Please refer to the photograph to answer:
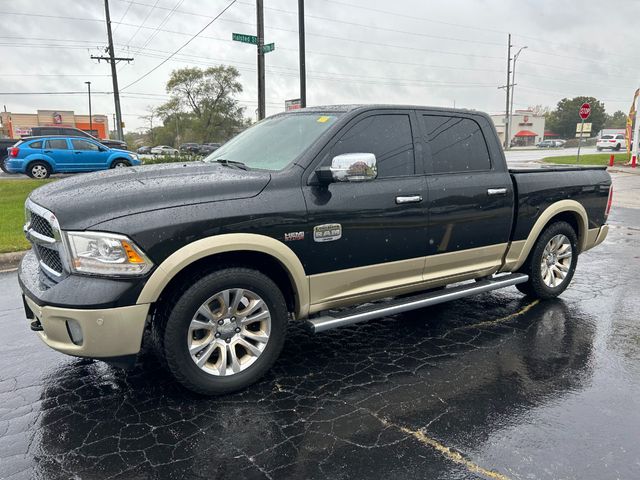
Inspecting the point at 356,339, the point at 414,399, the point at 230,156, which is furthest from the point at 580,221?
the point at 230,156

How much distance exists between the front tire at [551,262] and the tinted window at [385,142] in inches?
79.2

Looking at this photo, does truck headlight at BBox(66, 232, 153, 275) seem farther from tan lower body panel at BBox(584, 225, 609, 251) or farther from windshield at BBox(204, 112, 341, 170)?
tan lower body panel at BBox(584, 225, 609, 251)

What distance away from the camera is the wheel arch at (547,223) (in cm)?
507

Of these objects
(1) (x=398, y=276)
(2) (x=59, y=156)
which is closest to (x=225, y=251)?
(1) (x=398, y=276)

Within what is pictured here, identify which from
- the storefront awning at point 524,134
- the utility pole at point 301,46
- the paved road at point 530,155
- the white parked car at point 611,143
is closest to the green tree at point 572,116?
the storefront awning at point 524,134

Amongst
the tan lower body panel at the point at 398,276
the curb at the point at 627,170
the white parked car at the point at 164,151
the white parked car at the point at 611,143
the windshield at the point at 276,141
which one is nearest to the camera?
the tan lower body panel at the point at 398,276

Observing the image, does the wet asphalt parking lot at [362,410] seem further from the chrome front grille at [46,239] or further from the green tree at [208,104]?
the green tree at [208,104]

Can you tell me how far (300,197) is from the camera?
11.7 feet

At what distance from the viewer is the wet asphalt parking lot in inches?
109

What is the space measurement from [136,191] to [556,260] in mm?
4428

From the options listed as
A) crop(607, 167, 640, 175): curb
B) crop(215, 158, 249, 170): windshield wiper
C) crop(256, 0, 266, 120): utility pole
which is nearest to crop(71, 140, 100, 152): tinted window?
crop(256, 0, 266, 120): utility pole

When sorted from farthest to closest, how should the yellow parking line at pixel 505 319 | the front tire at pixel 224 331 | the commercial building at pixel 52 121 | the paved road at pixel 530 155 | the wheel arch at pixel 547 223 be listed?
the commercial building at pixel 52 121 < the paved road at pixel 530 155 < the wheel arch at pixel 547 223 < the yellow parking line at pixel 505 319 < the front tire at pixel 224 331

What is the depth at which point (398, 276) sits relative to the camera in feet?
13.7

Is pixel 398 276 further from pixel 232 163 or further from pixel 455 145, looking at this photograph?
pixel 232 163
